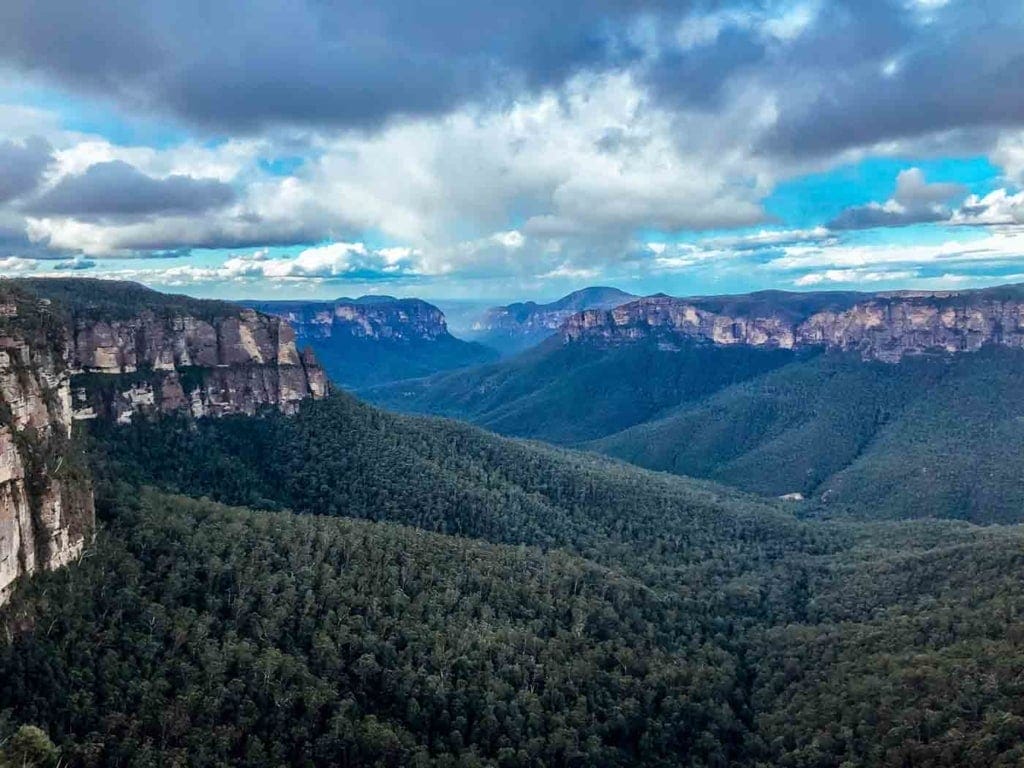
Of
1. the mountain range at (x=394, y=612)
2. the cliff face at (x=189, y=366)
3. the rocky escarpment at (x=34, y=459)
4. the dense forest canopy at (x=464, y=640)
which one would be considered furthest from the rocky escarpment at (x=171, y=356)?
the rocky escarpment at (x=34, y=459)

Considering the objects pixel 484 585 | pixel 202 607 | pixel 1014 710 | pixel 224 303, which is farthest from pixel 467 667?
pixel 224 303

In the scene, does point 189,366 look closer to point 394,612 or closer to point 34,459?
point 34,459

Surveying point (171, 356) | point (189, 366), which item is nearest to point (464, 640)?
point (171, 356)

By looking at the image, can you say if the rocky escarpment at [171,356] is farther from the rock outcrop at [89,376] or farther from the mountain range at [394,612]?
the mountain range at [394,612]

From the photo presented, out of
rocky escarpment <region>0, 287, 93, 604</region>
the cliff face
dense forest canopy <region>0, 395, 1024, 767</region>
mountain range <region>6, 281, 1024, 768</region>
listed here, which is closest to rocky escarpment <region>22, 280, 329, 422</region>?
the cliff face

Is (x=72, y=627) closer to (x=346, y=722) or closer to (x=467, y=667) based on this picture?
(x=346, y=722)
